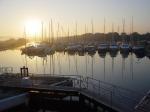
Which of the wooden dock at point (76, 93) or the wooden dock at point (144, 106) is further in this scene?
the wooden dock at point (76, 93)

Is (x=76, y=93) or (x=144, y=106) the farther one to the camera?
(x=76, y=93)

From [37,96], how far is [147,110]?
8.33 metres

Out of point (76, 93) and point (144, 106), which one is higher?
point (76, 93)

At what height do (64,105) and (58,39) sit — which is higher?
(58,39)

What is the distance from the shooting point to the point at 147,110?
19562mm

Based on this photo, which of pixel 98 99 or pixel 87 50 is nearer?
pixel 98 99

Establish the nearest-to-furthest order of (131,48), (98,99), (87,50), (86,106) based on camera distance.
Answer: (98,99)
(86,106)
(131,48)
(87,50)

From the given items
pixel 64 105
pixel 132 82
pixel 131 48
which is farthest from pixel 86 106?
pixel 131 48

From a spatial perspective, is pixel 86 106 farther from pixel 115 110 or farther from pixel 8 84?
pixel 8 84

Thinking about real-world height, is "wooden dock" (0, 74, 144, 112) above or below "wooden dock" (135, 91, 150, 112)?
above

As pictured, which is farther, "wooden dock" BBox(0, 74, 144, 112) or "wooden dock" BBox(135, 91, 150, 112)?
"wooden dock" BBox(0, 74, 144, 112)

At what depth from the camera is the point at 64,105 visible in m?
24.1

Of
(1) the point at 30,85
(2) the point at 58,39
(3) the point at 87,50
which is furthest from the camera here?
(2) the point at 58,39

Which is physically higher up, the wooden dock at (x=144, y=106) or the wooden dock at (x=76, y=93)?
the wooden dock at (x=76, y=93)
